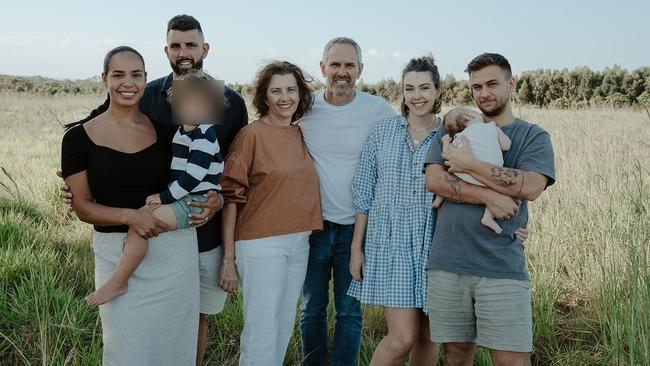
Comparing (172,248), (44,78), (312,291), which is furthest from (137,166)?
(44,78)

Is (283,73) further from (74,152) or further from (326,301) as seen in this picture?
(326,301)

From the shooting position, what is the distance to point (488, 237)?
9.25ft

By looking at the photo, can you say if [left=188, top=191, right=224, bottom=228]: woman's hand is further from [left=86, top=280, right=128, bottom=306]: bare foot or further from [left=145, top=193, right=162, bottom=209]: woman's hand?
[left=86, top=280, right=128, bottom=306]: bare foot

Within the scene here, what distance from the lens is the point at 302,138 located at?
358 cm

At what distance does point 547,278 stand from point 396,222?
177 cm

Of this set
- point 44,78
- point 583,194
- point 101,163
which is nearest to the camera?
point 101,163

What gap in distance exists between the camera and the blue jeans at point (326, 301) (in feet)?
11.9

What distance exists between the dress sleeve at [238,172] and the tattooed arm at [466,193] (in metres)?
0.98

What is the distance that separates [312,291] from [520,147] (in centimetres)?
159

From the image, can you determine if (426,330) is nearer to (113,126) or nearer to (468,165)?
(468,165)

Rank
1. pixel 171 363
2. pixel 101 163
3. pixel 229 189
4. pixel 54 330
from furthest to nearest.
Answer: pixel 54 330, pixel 229 189, pixel 171 363, pixel 101 163

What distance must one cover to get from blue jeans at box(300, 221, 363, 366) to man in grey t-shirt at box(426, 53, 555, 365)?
788mm

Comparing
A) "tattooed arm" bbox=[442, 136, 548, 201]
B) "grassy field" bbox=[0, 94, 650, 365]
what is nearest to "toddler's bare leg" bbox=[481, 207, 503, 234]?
"tattooed arm" bbox=[442, 136, 548, 201]

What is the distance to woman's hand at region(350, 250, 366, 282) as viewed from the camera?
131 inches
